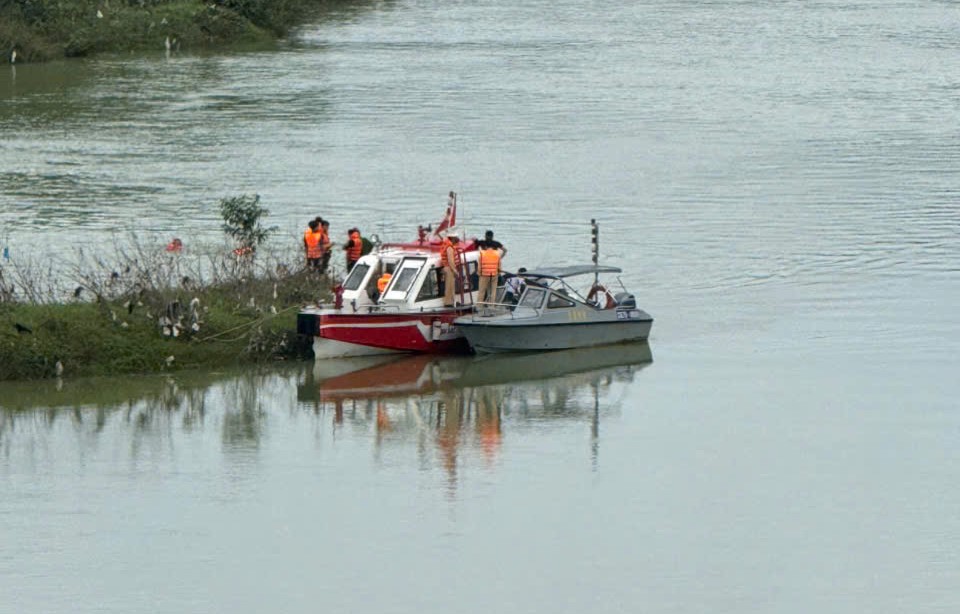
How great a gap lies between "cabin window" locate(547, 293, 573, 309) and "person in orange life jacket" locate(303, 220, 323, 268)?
140 inches

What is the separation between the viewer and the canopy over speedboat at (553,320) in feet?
95.7

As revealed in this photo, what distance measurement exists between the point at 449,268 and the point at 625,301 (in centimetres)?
308

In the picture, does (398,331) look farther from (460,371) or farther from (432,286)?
(460,371)

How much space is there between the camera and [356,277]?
29188 mm

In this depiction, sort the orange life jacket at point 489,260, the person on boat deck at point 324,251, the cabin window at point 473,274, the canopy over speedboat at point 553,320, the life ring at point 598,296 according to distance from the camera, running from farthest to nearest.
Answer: the person on boat deck at point 324,251 < the life ring at point 598,296 < the cabin window at point 473,274 < the orange life jacket at point 489,260 < the canopy over speedboat at point 553,320

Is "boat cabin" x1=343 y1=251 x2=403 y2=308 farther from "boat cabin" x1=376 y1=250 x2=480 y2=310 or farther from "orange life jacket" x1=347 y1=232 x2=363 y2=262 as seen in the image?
"orange life jacket" x1=347 y1=232 x2=363 y2=262

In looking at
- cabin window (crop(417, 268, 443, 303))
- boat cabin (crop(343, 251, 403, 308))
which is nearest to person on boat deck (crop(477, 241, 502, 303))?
cabin window (crop(417, 268, 443, 303))

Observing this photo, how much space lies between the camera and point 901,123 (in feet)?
174

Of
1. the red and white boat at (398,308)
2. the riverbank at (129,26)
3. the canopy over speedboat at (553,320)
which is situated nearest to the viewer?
the red and white boat at (398,308)

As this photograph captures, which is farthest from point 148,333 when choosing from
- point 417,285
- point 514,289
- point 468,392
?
point 514,289

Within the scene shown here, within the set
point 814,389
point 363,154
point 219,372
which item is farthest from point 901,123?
point 219,372

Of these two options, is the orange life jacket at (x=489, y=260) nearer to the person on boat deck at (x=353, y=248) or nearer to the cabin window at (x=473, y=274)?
the cabin window at (x=473, y=274)

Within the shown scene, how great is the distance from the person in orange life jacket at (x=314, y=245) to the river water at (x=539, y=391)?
252cm

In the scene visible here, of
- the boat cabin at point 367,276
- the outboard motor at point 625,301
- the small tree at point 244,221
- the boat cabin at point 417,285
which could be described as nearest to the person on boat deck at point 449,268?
the boat cabin at point 417,285
